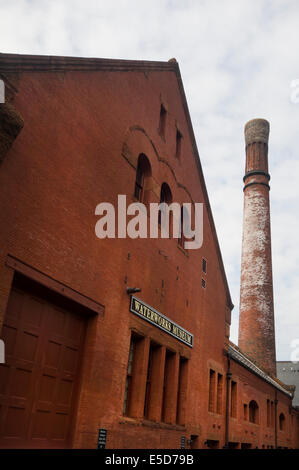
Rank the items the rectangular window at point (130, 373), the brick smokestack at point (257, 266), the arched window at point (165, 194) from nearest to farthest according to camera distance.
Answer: the rectangular window at point (130, 373)
the arched window at point (165, 194)
the brick smokestack at point (257, 266)

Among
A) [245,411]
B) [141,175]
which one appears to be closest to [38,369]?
[141,175]

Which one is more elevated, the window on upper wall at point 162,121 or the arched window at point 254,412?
the window on upper wall at point 162,121

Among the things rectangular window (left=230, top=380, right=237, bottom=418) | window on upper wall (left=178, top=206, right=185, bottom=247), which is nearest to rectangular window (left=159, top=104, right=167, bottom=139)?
window on upper wall (left=178, top=206, right=185, bottom=247)

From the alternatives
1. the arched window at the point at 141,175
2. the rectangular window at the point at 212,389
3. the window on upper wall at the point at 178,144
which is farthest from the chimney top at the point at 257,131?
the arched window at the point at 141,175

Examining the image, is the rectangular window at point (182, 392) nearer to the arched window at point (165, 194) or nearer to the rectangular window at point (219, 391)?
the rectangular window at point (219, 391)

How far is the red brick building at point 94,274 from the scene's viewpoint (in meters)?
8.07

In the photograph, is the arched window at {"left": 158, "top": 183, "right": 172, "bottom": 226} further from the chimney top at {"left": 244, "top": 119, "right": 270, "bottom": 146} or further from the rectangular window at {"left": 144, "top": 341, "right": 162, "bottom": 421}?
the chimney top at {"left": 244, "top": 119, "right": 270, "bottom": 146}

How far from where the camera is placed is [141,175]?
13.3 m

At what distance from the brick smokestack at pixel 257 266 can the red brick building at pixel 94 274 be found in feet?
44.9

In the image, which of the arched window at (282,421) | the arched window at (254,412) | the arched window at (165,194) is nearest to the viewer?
the arched window at (165,194)

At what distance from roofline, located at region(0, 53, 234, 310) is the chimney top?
1930cm

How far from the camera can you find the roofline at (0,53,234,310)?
8188mm

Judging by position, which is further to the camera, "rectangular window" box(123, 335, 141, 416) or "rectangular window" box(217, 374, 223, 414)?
"rectangular window" box(217, 374, 223, 414)

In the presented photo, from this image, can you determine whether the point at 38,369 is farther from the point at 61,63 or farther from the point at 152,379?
the point at 61,63
